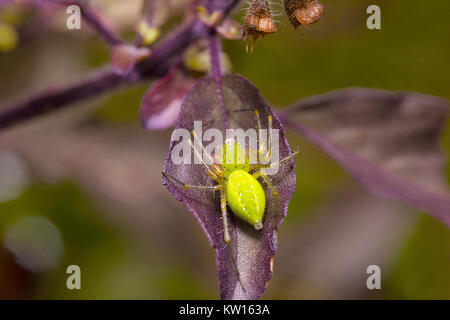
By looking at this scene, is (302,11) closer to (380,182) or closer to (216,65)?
(216,65)

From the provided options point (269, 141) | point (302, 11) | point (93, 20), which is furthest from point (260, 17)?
point (93, 20)

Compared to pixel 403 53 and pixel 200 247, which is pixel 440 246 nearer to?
pixel 403 53

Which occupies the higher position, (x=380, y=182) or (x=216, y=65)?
(x=216, y=65)

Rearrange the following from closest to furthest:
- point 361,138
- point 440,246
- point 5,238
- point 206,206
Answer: point 206,206, point 361,138, point 5,238, point 440,246

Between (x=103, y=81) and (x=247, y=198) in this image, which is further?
(x=103, y=81)

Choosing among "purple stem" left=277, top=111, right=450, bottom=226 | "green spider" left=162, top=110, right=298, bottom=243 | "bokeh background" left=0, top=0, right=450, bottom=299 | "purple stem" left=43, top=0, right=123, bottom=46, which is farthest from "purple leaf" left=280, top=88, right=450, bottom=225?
"bokeh background" left=0, top=0, right=450, bottom=299

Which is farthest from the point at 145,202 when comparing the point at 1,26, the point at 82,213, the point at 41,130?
the point at 1,26

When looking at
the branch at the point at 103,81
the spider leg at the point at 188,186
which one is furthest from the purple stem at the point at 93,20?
the spider leg at the point at 188,186
